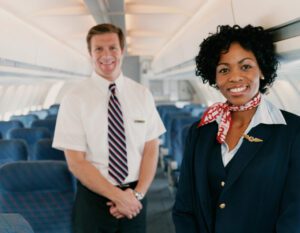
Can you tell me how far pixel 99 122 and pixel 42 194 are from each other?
0.67 metres

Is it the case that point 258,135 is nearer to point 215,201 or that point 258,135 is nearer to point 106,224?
point 215,201

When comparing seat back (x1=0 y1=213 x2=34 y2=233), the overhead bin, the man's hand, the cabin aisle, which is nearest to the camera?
seat back (x1=0 y1=213 x2=34 y2=233)

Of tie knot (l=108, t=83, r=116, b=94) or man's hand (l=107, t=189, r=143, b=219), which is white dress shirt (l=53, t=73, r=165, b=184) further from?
man's hand (l=107, t=189, r=143, b=219)

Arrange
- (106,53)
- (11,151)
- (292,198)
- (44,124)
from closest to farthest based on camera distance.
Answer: (292,198)
(106,53)
(11,151)
(44,124)

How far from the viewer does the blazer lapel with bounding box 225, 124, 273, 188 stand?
5.51 ft

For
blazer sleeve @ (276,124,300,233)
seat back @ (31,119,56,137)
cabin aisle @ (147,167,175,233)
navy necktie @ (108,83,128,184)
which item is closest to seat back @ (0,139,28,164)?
navy necktie @ (108,83,128,184)

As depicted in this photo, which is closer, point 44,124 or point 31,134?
point 31,134

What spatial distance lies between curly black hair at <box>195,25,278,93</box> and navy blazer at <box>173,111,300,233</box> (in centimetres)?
31

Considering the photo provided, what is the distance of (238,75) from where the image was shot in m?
1.80

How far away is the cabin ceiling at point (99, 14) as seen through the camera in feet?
15.2

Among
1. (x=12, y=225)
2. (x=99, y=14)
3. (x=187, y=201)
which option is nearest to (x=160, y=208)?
(x=99, y=14)

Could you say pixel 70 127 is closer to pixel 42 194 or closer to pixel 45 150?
pixel 42 194

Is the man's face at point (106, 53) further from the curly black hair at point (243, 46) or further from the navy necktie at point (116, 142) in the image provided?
the curly black hair at point (243, 46)

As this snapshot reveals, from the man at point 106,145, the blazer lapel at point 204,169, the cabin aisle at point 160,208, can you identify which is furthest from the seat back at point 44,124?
the blazer lapel at point 204,169
